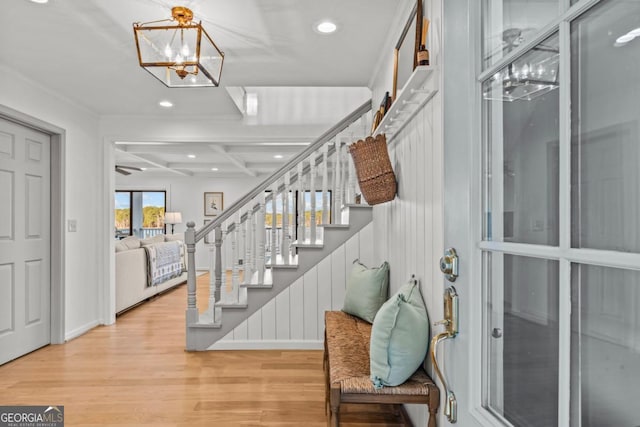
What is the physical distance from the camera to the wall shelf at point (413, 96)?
166 centimetres

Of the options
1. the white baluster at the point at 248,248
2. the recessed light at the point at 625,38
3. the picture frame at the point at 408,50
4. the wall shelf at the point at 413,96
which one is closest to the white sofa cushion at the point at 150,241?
the white baluster at the point at 248,248

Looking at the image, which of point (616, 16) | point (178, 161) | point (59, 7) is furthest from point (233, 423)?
point (178, 161)

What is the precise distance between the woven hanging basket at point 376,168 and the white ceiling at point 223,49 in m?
0.79

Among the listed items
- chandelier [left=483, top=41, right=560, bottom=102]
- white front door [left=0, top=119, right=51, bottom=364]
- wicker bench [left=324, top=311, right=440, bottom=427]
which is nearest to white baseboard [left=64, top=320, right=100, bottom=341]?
white front door [left=0, top=119, right=51, bottom=364]

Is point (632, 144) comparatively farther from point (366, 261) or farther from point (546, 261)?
point (366, 261)

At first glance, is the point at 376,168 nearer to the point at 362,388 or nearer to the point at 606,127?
the point at 362,388

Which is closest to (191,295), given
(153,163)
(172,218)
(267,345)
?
(267,345)

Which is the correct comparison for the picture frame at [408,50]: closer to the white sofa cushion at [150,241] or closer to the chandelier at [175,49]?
the chandelier at [175,49]

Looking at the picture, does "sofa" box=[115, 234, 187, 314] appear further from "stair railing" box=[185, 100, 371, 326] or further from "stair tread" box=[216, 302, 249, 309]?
"stair tread" box=[216, 302, 249, 309]

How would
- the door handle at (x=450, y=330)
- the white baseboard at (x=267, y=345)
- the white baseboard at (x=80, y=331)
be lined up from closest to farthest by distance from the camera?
the door handle at (x=450, y=330)
the white baseboard at (x=267, y=345)
the white baseboard at (x=80, y=331)

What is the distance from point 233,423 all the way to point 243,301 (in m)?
1.38

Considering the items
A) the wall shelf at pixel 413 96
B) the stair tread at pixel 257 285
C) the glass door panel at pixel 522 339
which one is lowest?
the stair tread at pixel 257 285

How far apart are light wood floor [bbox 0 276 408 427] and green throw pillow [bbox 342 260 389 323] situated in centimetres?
59

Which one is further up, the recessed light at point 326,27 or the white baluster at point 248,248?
the recessed light at point 326,27
